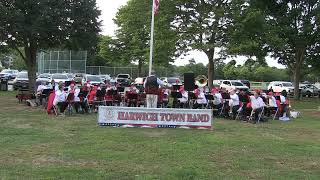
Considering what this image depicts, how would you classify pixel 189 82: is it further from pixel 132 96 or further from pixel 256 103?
pixel 132 96

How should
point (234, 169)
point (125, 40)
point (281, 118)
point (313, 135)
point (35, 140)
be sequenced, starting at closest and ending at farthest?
point (234, 169)
point (35, 140)
point (313, 135)
point (281, 118)
point (125, 40)

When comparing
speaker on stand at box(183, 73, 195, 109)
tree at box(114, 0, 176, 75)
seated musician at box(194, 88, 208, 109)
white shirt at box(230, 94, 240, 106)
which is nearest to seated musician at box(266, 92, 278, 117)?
white shirt at box(230, 94, 240, 106)

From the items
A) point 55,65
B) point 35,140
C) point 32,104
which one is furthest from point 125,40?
point 35,140

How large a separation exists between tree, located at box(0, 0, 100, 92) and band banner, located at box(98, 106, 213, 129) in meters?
15.7

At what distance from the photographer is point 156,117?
17078 mm

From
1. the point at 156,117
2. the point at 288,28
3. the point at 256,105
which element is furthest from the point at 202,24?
the point at 156,117

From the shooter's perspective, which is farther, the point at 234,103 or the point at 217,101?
the point at 217,101

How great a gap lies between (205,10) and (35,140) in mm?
29448

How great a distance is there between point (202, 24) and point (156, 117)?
2534 centimetres

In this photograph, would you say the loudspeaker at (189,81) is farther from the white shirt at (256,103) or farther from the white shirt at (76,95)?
the white shirt at (76,95)

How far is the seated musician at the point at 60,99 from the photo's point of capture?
69.7 ft

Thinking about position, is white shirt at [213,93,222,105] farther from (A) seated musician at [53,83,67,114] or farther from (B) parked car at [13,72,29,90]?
(B) parked car at [13,72,29,90]

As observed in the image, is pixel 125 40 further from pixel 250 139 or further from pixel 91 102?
pixel 250 139

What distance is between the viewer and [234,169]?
10023 millimetres
